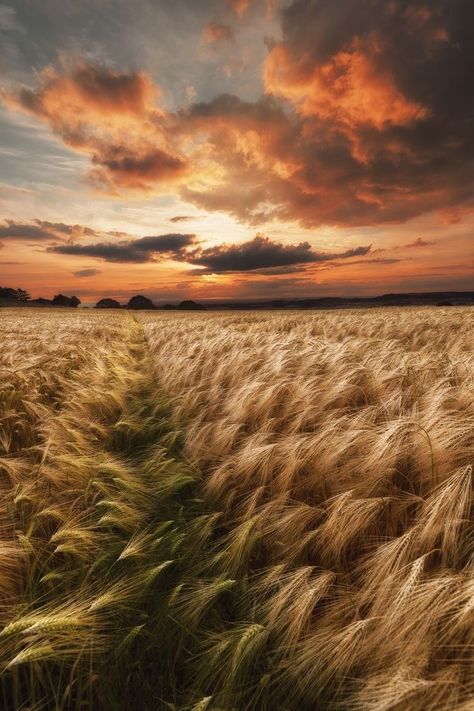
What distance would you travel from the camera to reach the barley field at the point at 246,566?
3.15 ft

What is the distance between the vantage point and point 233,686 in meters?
0.94

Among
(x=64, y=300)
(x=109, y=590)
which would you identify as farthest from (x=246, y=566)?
(x=64, y=300)

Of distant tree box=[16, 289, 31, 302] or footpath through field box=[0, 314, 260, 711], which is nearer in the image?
footpath through field box=[0, 314, 260, 711]

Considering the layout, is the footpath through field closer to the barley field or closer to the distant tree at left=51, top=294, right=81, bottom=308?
the barley field

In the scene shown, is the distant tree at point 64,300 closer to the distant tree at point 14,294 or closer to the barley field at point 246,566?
the distant tree at point 14,294

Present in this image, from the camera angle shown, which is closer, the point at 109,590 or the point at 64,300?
the point at 109,590

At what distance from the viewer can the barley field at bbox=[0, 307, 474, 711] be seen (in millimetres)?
961

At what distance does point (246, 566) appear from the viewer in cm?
136

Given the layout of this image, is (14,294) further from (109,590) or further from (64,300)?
(109,590)

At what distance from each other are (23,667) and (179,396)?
8.05ft

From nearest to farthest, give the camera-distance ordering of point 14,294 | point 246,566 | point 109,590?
1. point 109,590
2. point 246,566
3. point 14,294

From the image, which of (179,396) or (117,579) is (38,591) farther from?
(179,396)

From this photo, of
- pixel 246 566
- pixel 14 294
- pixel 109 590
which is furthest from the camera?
pixel 14 294

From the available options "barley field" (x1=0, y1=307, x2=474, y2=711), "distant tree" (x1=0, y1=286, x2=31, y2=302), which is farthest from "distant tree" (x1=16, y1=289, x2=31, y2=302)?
"barley field" (x1=0, y1=307, x2=474, y2=711)
